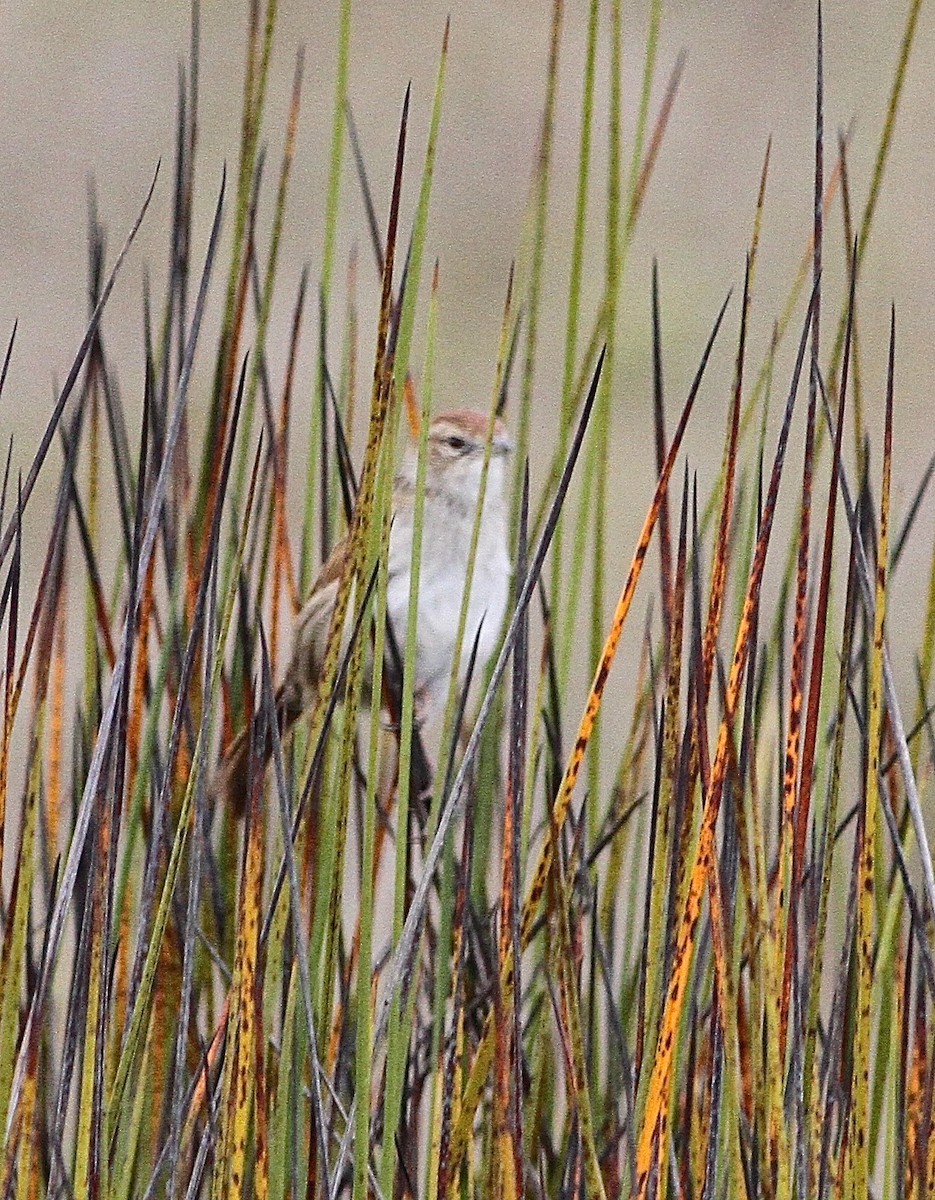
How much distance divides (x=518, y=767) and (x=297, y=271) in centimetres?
721

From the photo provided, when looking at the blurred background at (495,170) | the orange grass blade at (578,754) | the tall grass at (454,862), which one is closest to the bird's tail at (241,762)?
the tall grass at (454,862)

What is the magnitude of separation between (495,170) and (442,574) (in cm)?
671

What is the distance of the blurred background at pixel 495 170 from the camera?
301 inches

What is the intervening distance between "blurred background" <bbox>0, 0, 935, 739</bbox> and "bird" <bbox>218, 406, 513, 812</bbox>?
15.1 feet

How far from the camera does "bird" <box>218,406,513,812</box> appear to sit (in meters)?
2.37

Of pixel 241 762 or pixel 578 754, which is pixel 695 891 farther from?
pixel 241 762

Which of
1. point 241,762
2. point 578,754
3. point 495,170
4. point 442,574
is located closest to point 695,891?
point 578,754

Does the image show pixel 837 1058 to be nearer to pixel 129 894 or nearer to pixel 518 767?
pixel 518 767

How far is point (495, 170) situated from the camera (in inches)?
349

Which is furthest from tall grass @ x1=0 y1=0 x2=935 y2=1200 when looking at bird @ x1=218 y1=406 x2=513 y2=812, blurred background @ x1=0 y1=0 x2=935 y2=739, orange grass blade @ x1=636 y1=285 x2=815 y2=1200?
blurred background @ x1=0 y1=0 x2=935 y2=739

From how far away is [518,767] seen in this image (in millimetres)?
1191

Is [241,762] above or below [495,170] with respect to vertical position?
below

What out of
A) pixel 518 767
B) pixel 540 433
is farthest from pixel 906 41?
pixel 540 433

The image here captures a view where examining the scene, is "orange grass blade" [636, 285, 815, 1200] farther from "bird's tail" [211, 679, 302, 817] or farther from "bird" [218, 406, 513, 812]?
"bird" [218, 406, 513, 812]
